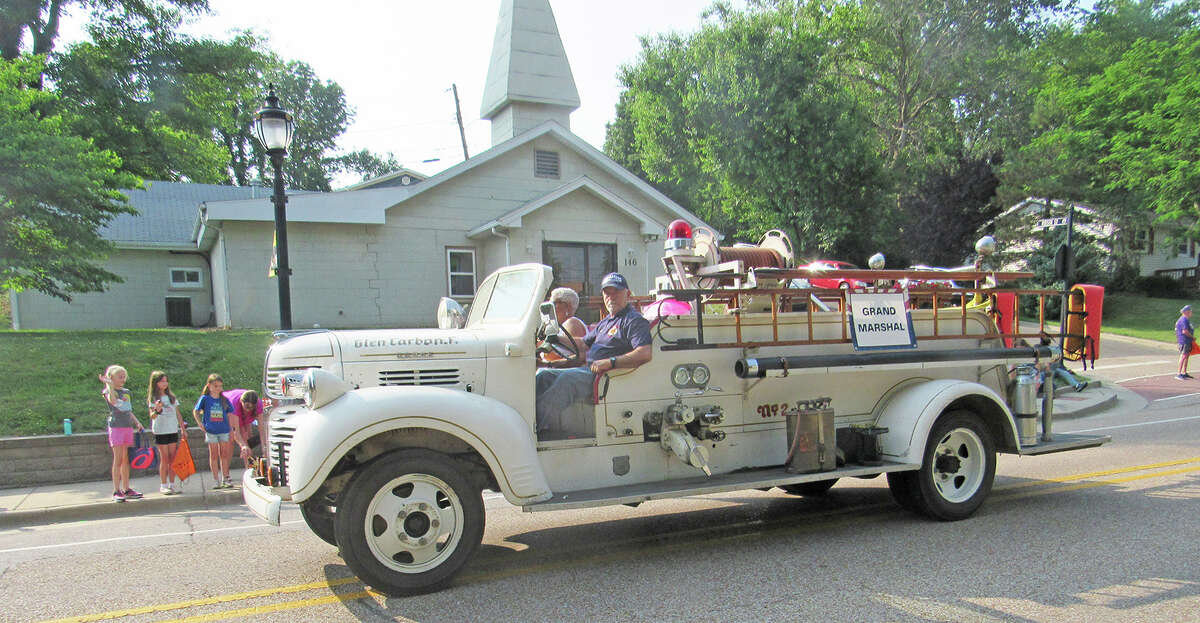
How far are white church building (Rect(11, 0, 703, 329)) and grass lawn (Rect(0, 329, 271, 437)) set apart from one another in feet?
12.4

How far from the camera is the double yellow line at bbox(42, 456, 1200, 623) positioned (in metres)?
4.07

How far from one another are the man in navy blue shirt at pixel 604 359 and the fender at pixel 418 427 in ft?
1.09

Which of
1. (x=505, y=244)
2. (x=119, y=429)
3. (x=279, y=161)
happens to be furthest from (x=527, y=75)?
(x=119, y=429)

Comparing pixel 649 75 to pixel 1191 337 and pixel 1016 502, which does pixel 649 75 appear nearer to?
pixel 1191 337

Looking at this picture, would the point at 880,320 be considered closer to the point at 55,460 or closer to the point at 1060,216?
the point at 55,460

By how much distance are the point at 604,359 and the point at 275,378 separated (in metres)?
2.14

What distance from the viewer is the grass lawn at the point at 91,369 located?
9242mm

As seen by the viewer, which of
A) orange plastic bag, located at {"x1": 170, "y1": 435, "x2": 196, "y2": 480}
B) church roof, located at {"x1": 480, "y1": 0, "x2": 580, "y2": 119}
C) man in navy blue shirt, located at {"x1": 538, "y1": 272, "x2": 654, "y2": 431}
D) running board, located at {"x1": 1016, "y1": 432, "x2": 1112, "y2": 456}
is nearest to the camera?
man in navy blue shirt, located at {"x1": 538, "y1": 272, "x2": 654, "y2": 431}

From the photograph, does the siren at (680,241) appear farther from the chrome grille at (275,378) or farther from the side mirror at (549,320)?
the chrome grille at (275,378)

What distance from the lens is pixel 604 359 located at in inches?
191

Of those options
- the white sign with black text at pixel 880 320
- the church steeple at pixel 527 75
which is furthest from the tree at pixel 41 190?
the white sign with black text at pixel 880 320

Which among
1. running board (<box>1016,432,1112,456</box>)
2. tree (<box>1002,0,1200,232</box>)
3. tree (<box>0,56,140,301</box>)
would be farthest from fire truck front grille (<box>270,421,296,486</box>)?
tree (<box>1002,0,1200,232</box>)

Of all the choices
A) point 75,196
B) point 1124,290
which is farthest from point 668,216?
point 1124,290

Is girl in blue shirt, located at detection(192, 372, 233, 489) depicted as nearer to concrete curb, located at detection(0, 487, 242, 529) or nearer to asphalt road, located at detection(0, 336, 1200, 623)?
concrete curb, located at detection(0, 487, 242, 529)
